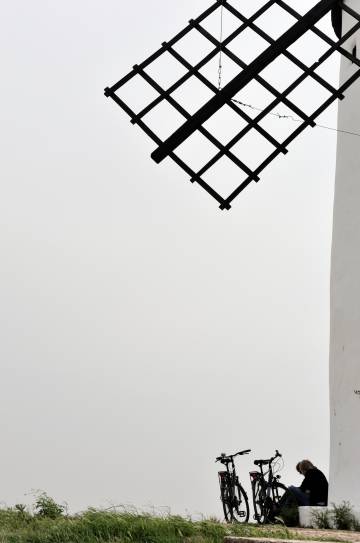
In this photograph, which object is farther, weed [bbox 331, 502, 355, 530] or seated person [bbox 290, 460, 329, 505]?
seated person [bbox 290, 460, 329, 505]

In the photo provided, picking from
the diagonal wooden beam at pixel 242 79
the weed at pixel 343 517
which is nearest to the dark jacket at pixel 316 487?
the weed at pixel 343 517

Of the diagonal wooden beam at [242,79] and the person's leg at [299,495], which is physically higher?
the diagonal wooden beam at [242,79]

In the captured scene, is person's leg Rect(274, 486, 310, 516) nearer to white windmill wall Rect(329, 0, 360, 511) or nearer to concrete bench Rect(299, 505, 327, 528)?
concrete bench Rect(299, 505, 327, 528)

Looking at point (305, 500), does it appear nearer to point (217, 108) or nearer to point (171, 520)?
point (171, 520)

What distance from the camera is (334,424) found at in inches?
292

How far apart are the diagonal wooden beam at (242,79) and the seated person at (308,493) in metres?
3.11

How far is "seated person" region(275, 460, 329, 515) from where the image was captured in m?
7.41

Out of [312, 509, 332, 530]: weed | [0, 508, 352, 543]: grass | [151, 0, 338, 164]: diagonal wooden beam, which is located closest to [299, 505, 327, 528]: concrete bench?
[312, 509, 332, 530]: weed

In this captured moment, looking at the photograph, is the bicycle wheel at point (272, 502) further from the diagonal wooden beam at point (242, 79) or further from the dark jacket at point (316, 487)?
the diagonal wooden beam at point (242, 79)

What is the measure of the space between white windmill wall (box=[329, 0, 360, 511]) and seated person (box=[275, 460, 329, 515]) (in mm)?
207

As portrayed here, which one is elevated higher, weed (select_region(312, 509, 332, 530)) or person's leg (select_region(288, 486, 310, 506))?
person's leg (select_region(288, 486, 310, 506))

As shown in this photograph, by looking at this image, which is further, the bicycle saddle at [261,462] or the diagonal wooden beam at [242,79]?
the bicycle saddle at [261,462]

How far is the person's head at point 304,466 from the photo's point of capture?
25.5ft

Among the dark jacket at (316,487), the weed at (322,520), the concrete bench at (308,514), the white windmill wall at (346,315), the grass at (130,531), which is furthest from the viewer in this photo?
the dark jacket at (316,487)
